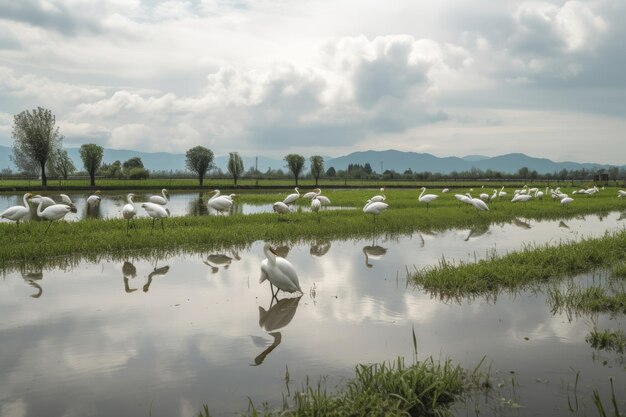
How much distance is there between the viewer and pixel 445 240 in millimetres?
18078

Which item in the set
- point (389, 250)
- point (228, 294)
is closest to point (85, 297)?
point (228, 294)

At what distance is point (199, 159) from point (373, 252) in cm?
6311

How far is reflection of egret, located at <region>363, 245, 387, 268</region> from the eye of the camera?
47.2ft

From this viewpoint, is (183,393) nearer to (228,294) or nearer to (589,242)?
(228,294)

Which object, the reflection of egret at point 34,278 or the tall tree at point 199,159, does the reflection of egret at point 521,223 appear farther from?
the tall tree at point 199,159

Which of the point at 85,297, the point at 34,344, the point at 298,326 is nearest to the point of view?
the point at 34,344

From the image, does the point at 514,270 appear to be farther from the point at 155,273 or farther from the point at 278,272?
the point at 155,273

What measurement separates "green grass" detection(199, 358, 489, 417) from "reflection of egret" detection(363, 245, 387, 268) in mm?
7657

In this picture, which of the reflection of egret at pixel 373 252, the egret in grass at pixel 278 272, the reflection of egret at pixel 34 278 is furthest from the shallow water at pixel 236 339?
the reflection of egret at pixel 373 252

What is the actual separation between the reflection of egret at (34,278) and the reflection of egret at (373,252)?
817 cm

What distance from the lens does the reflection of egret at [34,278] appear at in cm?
1035

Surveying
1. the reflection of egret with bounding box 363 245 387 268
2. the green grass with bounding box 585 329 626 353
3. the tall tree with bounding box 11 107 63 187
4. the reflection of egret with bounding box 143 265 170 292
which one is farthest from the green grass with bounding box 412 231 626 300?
the tall tree with bounding box 11 107 63 187

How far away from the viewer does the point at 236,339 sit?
759 centimetres

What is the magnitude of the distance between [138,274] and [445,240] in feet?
37.1
